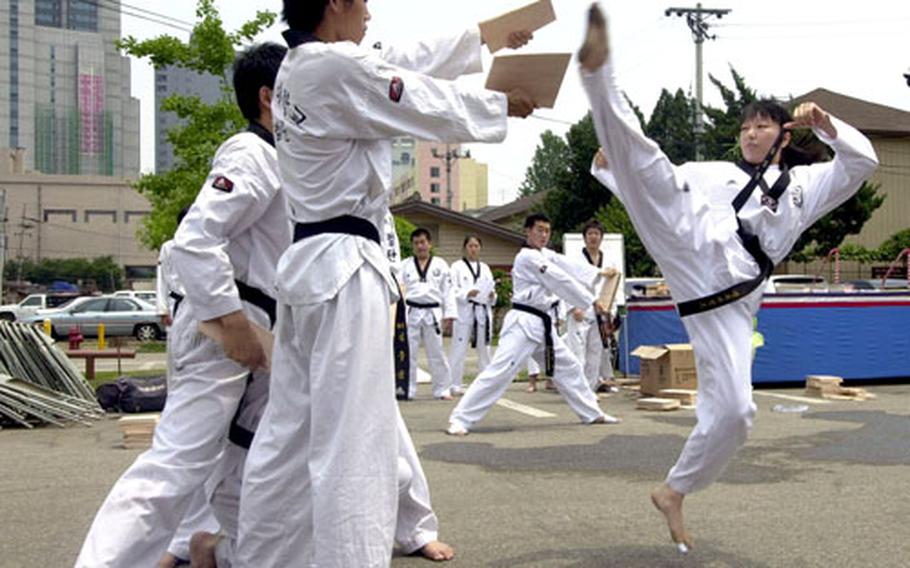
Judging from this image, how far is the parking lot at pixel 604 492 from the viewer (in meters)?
4.27

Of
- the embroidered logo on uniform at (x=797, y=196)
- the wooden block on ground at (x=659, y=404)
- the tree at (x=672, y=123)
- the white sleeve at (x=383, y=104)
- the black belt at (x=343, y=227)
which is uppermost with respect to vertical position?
the tree at (x=672, y=123)

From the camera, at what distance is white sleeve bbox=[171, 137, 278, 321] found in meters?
3.57

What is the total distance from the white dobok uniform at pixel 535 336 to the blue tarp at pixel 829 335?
14.2ft

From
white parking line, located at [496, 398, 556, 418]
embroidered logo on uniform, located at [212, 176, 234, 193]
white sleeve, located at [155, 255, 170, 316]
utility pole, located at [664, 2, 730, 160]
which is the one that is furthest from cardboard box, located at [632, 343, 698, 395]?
utility pole, located at [664, 2, 730, 160]

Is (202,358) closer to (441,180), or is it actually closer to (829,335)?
(829,335)

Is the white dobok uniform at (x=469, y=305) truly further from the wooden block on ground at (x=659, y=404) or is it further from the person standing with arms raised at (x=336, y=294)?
the person standing with arms raised at (x=336, y=294)

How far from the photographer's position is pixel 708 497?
17.6 feet

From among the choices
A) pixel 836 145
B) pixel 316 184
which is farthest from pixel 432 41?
pixel 836 145

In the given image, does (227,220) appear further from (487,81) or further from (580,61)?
(580,61)

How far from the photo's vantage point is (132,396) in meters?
10.4

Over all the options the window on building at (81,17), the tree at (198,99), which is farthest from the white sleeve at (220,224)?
the window on building at (81,17)

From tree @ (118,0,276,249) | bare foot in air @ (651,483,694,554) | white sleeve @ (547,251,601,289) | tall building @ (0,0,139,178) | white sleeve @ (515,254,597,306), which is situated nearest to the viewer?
bare foot in air @ (651,483,694,554)

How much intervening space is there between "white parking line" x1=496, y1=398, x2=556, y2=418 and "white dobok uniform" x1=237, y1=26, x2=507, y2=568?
272 inches

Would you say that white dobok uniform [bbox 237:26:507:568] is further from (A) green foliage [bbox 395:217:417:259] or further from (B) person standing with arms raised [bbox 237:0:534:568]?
(A) green foliage [bbox 395:217:417:259]
